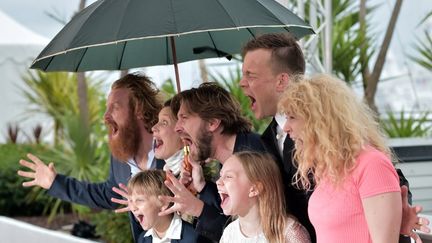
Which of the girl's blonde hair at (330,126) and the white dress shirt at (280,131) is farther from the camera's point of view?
the white dress shirt at (280,131)

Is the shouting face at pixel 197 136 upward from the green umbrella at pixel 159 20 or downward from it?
downward

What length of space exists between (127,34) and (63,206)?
30.5 feet

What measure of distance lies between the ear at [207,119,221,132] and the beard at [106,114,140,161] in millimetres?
667

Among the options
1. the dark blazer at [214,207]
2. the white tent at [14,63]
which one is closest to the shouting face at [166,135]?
the dark blazer at [214,207]

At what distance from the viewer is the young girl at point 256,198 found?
128 inches

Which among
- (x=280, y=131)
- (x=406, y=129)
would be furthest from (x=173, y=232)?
(x=406, y=129)

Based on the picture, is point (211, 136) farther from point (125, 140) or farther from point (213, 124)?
point (125, 140)

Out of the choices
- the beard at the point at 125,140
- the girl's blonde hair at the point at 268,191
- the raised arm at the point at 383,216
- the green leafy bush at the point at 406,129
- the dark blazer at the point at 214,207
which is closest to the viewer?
the raised arm at the point at 383,216

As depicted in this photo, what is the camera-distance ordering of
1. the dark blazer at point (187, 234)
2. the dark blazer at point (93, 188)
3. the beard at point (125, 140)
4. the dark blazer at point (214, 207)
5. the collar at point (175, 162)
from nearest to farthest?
1. the dark blazer at point (214, 207)
2. the dark blazer at point (187, 234)
3. the collar at point (175, 162)
4. the beard at point (125, 140)
5. the dark blazer at point (93, 188)

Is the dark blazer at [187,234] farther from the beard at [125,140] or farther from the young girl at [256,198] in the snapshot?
the beard at [125,140]

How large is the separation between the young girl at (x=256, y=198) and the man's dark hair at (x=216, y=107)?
0.90 feet

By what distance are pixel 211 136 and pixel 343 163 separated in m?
0.91

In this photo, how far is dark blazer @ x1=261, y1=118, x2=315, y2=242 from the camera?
3.30 metres

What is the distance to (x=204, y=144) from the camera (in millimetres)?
3576
